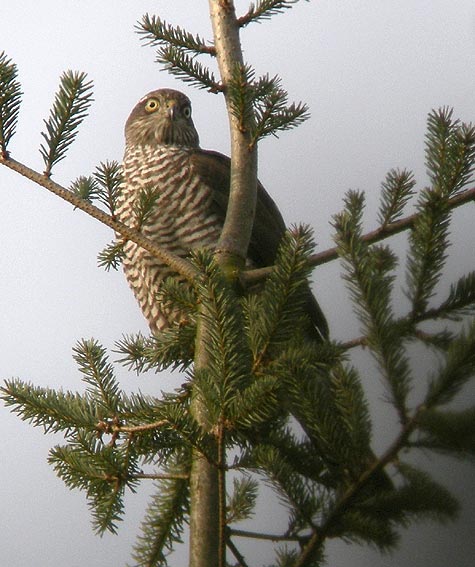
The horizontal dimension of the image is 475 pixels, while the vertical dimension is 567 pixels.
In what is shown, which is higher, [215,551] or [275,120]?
[275,120]

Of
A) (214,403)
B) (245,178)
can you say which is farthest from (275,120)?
(214,403)

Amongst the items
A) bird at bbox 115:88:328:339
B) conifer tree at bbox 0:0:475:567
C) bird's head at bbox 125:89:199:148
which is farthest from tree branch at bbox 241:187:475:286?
bird's head at bbox 125:89:199:148

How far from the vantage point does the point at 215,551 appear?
200cm

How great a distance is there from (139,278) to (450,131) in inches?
91.2

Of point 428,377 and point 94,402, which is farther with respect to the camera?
point 94,402

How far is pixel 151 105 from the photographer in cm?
495

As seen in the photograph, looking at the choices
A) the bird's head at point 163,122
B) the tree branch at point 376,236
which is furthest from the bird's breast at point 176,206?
the tree branch at point 376,236

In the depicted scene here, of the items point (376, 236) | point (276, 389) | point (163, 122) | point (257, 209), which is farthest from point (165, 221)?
point (276, 389)

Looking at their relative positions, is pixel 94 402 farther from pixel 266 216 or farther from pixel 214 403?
pixel 266 216

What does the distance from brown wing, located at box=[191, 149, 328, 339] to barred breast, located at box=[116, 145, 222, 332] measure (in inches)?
1.6

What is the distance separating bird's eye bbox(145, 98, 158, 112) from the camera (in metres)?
4.92

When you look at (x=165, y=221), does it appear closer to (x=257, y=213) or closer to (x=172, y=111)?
(x=257, y=213)

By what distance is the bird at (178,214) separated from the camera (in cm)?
397

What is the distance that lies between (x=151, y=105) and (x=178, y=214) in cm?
118
